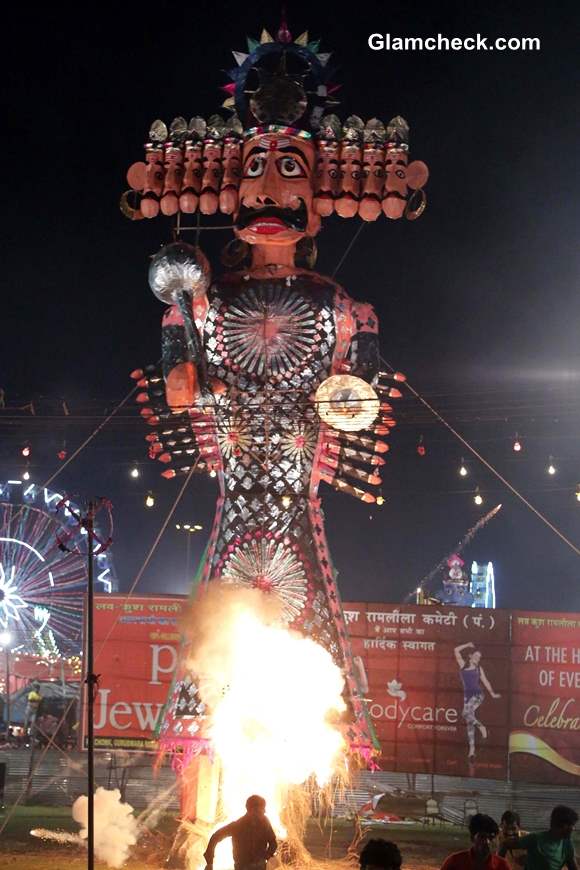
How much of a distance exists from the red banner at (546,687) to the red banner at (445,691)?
0.19m

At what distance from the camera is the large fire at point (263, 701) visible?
12.7m

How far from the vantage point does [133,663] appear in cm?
1845

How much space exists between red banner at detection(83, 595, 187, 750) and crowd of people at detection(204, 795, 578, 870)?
915 centimetres

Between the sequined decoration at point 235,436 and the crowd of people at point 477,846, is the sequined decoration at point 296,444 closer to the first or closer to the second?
the sequined decoration at point 235,436

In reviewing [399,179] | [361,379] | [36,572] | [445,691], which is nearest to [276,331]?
[361,379]

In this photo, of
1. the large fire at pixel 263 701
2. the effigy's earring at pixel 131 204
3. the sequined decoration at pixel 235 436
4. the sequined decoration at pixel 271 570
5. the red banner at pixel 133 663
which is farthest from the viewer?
the red banner at pixel 133 663

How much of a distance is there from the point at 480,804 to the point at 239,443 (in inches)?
316

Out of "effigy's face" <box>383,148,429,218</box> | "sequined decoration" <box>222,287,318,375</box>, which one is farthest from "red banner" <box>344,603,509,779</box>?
"effigy's face" <box>383,148,429,218</box>

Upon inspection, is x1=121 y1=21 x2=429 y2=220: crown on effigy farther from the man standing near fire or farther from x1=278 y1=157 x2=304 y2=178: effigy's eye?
the man standing near fire

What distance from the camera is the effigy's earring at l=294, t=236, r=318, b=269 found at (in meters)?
14.1

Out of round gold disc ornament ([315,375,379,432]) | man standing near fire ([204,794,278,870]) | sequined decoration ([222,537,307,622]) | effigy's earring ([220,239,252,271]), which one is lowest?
man standing near fire ([204,794,278,870])

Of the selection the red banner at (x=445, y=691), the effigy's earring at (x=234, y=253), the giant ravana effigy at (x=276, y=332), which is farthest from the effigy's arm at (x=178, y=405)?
the red banner at (x=445, y=691)

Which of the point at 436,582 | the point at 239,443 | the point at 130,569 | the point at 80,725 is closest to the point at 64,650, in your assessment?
the point at 130,569

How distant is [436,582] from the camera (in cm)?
3656
